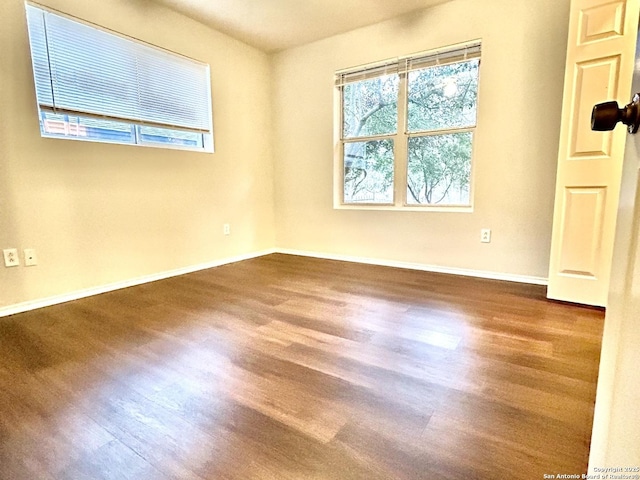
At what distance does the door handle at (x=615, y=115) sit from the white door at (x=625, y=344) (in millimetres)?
26

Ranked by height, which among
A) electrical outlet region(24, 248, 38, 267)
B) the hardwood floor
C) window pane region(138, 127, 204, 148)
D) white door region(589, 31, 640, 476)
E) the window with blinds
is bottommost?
the hardwood floor

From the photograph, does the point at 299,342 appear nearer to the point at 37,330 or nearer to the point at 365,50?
the point at 37,330

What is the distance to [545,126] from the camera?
2641 millimetres

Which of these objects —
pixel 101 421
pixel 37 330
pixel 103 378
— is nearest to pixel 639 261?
pixel 101 421

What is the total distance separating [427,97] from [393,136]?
1.55 ft

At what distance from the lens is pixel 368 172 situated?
366 cm

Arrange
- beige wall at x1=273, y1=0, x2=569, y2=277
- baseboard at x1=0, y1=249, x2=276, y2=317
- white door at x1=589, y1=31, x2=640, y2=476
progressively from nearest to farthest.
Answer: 1. white door at x1=589, y1=31, x2=640, y2=476
2. baseboard at x1=0, y1=249, x2=276, y2=317
3. beige wall at x1=273, y1=0, x2=569, y2=277

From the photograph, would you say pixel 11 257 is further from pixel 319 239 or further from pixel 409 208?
pixel 409 208

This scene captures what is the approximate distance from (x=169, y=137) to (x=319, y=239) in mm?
1934

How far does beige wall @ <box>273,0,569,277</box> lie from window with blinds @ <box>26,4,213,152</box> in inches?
50.7

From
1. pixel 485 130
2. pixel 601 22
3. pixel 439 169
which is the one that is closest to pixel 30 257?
pixel 439 169

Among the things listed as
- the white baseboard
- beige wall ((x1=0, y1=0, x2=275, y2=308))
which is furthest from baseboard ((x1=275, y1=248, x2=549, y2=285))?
beige wall ((x1=0, y1=0, x2=275, y2=308))

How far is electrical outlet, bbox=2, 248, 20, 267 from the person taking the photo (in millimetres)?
2211

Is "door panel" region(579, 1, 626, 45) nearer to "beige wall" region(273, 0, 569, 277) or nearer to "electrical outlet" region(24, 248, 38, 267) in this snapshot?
"beige wall" region(273, 0, 569, 277)
